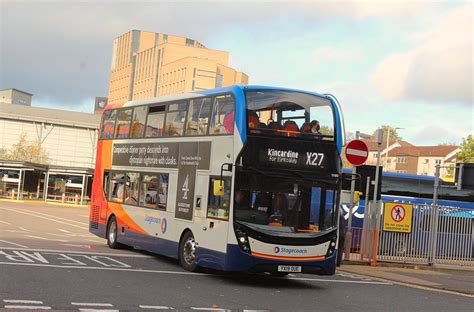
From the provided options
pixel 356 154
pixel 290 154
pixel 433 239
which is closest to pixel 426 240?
pixel 433 239

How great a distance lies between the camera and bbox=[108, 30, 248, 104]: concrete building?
114 m

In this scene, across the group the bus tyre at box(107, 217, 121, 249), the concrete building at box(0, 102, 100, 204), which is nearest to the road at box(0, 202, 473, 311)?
the bus tyre at box(107, 217, 121, 249)

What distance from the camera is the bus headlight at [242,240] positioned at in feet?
45.0

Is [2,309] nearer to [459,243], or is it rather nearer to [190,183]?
[190,183]

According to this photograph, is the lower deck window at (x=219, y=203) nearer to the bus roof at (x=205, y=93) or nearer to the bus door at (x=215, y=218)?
the bus door at (x=215, y=218)

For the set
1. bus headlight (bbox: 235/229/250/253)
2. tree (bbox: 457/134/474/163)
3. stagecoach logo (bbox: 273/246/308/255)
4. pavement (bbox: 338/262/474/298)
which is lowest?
pavement (bbox: 338/262/474/298)

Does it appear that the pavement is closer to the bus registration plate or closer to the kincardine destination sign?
the bus registration plate

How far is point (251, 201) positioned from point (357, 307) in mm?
3196

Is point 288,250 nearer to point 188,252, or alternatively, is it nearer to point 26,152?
point 188,252

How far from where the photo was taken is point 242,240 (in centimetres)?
1373

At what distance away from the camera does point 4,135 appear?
8688 cm

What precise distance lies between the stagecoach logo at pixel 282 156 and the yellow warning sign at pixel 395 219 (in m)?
7.68

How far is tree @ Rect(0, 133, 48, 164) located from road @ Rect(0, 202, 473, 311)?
216 feet

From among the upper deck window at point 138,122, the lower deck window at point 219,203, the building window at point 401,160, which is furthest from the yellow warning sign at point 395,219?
the building window at point 401,160
